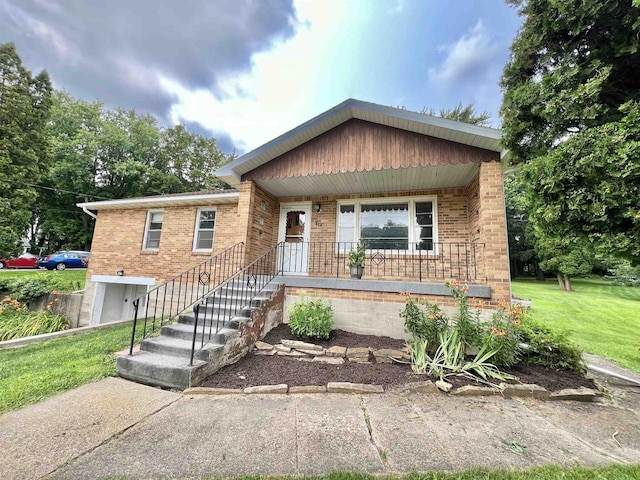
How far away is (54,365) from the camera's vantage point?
13.8 ft

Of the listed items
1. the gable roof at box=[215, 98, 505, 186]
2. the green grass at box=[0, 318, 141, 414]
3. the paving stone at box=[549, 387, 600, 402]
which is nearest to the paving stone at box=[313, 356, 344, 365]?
the paving stone at box=[549, 387, 600, 402]

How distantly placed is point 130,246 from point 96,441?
8674mm

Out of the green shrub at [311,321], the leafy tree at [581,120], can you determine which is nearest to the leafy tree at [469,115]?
the leafy tree at [581,120]

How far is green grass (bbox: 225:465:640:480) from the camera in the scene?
196 centimetres

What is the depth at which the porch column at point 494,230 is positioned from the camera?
16.4ft

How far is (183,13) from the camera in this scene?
9383 mm

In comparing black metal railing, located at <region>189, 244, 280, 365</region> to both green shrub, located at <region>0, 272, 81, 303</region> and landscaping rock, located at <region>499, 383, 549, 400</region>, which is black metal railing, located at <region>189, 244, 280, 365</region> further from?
green shrub, located at <region>0, 272, 81, 303</region>

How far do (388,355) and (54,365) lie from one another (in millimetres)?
5540

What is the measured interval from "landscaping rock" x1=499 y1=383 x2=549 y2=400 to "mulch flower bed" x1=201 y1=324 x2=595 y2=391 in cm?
26

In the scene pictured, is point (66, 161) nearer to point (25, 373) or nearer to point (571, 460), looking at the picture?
point (25, 373)

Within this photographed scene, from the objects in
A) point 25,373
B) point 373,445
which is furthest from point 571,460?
point 25,373

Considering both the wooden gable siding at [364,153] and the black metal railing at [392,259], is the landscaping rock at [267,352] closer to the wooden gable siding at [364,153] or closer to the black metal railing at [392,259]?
the black metal railing at [392,259]

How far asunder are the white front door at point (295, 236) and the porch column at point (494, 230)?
4793mm

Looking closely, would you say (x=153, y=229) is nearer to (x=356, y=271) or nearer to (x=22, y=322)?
(x=22, y=322)
